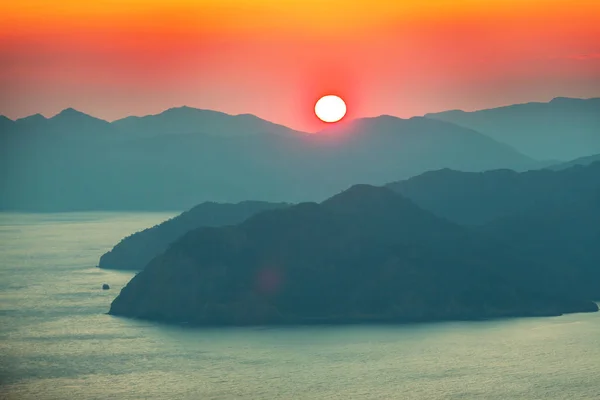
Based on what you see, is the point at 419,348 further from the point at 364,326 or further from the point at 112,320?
the point at 112,320

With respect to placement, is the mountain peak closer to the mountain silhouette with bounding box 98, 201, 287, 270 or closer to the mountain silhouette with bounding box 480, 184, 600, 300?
the mountain silhouette with bounding box 480, 184, 600, 300

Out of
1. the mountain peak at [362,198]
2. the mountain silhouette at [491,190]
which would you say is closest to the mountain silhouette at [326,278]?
the mountain peak at [362,198]

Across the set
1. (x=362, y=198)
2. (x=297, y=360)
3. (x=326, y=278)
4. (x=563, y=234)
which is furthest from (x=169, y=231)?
(x=297, y=360)

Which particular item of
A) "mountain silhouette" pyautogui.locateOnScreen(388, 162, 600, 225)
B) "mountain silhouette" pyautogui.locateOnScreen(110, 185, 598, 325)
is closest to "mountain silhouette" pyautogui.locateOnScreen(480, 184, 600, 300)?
"mountain silhouette" pyautogui.locateOnScreen(388, 162, 600, 225)

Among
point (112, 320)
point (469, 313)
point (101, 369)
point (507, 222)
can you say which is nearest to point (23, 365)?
point (101, 369)

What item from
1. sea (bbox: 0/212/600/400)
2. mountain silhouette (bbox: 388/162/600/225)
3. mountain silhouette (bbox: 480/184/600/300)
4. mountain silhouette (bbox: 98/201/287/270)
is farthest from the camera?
mountain silhouette (bbox: 98/201/287/270)

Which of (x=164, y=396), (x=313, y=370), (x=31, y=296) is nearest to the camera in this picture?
(x=164, y=396)
